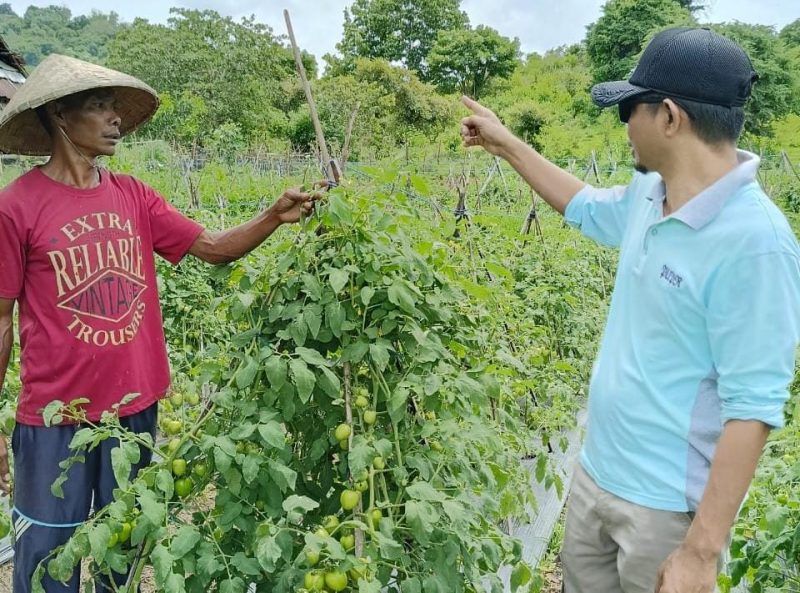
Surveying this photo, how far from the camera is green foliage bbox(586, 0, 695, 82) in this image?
26344 millimetres

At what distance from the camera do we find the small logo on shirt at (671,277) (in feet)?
4.81

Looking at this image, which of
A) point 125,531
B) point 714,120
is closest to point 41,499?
point 125,531

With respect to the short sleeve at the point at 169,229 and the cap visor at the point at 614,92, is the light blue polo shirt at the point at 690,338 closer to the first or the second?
the cap visor at the point at 614,92

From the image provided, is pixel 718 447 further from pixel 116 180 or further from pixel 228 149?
pixel 228 149

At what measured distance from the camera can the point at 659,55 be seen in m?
1.50

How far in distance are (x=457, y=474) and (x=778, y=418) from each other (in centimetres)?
78

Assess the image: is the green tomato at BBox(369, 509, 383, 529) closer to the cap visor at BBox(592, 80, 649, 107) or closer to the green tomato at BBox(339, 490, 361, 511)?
the green tomato at BBox(339, 490, 361, 511)

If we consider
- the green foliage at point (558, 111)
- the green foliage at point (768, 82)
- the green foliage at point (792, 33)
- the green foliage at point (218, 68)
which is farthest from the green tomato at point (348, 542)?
the green foliage at point (792, 33)

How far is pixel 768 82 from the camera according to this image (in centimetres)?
2089

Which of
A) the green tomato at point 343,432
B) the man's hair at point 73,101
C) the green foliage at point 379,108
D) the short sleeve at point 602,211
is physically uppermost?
the green foliage at point 379,108

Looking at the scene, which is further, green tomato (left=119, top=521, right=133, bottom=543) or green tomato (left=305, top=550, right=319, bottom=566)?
green tomato (left=119, top=521, right=133, bottom=543)

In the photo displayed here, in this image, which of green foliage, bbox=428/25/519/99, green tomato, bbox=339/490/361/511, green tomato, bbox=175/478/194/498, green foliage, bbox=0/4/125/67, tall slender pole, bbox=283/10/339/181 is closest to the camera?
green tomato, bbox=339/490/361/511

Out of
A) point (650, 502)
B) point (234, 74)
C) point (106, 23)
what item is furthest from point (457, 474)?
point (106, 23)

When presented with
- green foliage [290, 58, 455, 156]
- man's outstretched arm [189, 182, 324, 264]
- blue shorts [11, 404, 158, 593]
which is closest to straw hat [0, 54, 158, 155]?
man's outstretched arm [189, 182, 324, 264]
